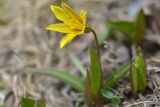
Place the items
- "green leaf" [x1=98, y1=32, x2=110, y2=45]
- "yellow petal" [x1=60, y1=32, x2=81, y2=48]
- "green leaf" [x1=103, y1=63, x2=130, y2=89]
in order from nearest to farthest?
"yellow petal" [x1=60, y1=32, x2=81, y2=48] → "green leaf" [x1=103, y1=63, x2=130, y2=89] → "green leaf" [x1=98, y1=32, x2=110, y2=45]

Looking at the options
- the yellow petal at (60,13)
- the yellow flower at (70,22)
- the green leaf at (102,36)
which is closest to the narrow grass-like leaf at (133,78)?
the yellow flower at (70,22)

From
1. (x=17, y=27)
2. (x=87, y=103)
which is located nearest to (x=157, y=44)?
(x=87, y=103)

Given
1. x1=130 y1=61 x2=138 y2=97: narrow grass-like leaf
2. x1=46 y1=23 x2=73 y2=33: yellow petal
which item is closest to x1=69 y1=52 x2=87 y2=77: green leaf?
x1=130 y1=61 x2=138 y2=97: narrow grass-like leaf

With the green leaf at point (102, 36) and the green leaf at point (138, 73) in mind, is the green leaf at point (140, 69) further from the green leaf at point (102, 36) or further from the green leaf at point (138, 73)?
the green leaf at point (102, 36)

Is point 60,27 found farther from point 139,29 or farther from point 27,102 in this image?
point 139,29

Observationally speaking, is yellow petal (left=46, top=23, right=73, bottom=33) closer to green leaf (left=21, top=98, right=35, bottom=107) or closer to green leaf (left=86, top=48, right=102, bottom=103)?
green leaf (left=86, top=48, right=102, bottom=103)

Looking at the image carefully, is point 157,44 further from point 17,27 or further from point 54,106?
point 17,27
